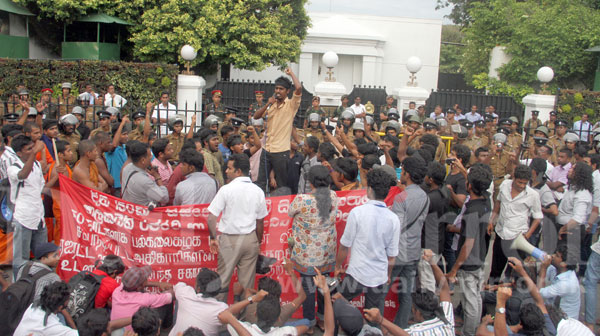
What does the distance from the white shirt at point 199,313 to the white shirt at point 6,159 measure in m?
2.53

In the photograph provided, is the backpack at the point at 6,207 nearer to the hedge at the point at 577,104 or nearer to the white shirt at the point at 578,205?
the white shirt at the point at 578,205

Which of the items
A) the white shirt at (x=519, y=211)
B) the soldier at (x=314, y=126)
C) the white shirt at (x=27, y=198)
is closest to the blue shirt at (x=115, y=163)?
the white shirt at (x=27, y=198)

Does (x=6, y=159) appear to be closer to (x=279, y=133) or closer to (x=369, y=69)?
(x=279, y=133)

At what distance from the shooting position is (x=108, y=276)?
5309 mm

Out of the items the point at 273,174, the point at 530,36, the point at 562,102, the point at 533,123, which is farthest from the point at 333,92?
the point at 530,36

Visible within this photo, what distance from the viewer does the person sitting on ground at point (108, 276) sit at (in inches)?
203

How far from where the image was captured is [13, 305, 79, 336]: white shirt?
14.7 feet

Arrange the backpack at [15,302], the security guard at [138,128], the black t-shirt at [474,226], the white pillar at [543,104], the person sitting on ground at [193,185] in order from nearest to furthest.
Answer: the backpack at [15,302]
the black t-shirt at [474,226]
the person sitting on ground at [193,185]
the security guard at [138,128]
the white pillar at [543,104]

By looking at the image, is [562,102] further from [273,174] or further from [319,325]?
[319,325]

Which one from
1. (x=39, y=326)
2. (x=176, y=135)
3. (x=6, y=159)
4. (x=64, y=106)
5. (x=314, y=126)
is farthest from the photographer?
(x=64, y=106)

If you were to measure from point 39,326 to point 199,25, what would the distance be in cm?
1599

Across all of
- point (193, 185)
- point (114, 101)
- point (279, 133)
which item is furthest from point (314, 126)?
point (114, 101)

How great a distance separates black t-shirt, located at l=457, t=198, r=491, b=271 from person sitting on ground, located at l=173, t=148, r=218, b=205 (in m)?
2.60

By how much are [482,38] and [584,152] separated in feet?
66.2
